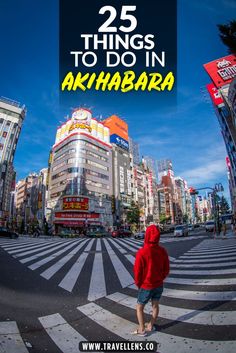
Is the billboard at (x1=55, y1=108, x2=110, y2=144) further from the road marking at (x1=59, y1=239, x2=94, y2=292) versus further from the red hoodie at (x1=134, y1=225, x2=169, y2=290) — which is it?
the red hoodie at (x1=134, y1=225, x2=169, y2=290)

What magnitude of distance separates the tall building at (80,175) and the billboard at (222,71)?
117ft

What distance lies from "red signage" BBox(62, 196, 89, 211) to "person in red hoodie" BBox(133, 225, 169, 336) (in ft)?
197

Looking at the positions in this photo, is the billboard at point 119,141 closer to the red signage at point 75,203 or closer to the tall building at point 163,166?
the red signage at point 75,203

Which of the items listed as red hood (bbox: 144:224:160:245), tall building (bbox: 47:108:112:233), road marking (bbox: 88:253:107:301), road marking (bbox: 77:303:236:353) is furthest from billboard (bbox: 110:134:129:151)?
red hood (bbox: 144:224:160:245)

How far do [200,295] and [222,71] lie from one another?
60.5 m

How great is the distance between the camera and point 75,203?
62.8m

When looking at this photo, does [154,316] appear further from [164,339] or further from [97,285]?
[97,285]

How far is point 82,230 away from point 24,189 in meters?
75.4

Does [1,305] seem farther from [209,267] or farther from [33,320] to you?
[209,267]

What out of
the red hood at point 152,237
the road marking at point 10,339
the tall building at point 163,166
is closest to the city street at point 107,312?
the road marking at point 10,339

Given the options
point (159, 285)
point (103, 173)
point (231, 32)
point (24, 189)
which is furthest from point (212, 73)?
point (24, 189)

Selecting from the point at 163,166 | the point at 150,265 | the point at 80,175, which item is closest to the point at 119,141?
the point at 80,175

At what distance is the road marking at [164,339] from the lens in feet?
9.99

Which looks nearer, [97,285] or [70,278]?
[97,285]
